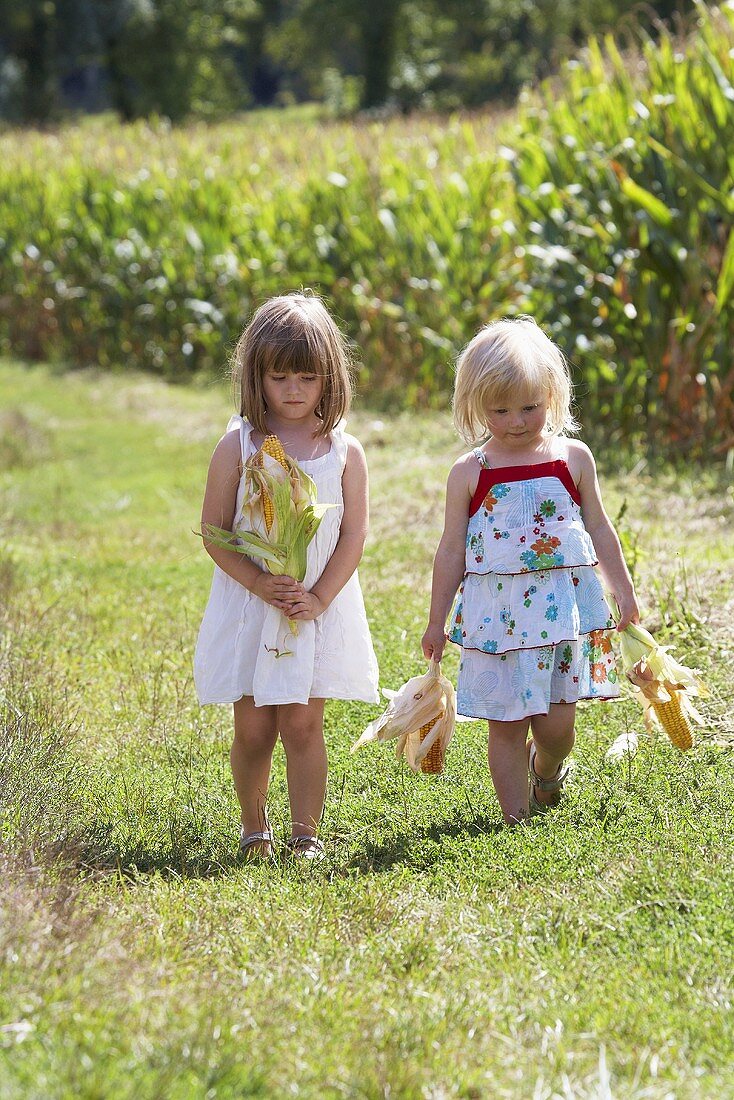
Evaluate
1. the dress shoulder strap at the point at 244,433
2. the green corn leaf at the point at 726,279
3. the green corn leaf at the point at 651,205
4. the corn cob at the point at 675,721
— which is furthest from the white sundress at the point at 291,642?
the green corn leaf at the point at 651,205

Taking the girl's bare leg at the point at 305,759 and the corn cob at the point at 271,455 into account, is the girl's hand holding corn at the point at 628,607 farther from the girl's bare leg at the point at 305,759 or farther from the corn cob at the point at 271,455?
the corn cob at the point at 271,455

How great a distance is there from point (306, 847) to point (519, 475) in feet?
3.72

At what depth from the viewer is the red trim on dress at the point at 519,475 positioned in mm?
3387

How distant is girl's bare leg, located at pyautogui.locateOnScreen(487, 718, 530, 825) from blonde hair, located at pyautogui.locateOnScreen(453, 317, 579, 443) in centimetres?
80

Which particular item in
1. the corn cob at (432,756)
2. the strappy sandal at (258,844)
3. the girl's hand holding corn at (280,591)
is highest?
the girl's hand holding corn at (280,591)

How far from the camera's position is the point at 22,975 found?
2389 mm

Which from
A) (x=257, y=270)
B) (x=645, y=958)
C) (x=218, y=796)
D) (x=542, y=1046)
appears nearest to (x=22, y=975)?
(x=542, y=1046)

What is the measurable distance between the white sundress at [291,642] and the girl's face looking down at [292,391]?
0.12 m

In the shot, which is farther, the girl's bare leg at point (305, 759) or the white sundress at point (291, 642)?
the girl's bare leg at point (305, 759)

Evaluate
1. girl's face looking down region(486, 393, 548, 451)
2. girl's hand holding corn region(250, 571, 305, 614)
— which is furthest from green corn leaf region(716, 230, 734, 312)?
girl's hand holding corn region(250, 571, 305, 614)

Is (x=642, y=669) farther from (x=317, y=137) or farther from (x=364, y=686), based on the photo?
(x=317, y=137)

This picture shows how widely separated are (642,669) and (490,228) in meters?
7.07

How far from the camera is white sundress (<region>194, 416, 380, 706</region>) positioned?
3.36 meters

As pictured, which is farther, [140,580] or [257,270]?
[257,270]
